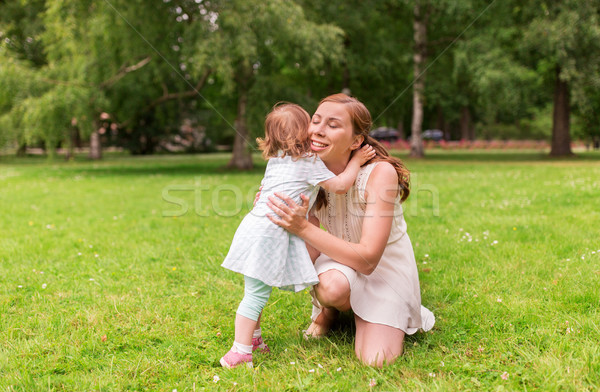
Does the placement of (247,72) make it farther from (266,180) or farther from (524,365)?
(524,365)

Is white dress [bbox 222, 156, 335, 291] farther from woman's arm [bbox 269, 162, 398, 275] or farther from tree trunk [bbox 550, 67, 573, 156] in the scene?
tree trunk [bbox 550, 67, 573, 156]

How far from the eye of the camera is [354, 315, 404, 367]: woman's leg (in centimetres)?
249

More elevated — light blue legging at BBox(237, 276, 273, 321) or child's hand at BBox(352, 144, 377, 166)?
child's hand at BBox(352, 144, 377, 166)

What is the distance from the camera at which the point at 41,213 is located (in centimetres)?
716

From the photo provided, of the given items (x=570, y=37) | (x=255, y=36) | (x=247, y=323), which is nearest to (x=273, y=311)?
(x=247, y=323)

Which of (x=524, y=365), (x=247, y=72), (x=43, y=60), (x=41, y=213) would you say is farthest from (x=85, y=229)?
(x=43, y=60)

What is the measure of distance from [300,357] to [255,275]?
0.62 meters

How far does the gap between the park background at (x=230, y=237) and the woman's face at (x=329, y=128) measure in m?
1.22

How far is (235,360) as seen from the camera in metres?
2.45

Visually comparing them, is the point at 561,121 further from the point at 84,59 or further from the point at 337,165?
the point at 337,165

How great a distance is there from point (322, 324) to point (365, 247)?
674 mm

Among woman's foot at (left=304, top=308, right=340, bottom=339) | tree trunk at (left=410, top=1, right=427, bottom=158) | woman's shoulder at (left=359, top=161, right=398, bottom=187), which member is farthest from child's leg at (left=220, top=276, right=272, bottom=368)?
tree trunk at (left=410, top=1, right=427, bottom=158)

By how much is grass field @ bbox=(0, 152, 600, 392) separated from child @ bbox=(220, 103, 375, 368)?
0.28 meters

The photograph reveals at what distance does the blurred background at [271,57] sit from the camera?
12.7 meters
